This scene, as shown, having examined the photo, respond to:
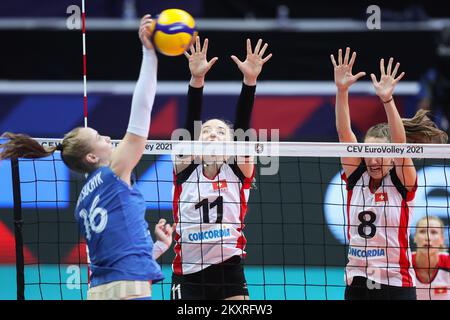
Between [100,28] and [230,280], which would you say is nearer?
[230,280]

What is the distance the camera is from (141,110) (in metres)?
5.11

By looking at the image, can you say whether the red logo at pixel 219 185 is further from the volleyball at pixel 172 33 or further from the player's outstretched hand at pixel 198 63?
the volleyball at pixel 172 33

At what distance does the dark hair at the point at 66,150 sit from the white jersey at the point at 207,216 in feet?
5.20

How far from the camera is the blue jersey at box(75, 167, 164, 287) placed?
204 inches

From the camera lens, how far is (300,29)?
1459 cm

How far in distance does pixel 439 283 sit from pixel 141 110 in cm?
474

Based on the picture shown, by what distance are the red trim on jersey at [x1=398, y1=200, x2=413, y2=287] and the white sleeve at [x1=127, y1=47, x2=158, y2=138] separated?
2427 millimetres

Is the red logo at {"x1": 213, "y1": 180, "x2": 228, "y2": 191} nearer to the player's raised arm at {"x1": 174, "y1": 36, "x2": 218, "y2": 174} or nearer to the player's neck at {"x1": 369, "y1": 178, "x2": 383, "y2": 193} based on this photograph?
the player's raised arm at {"x1": 174, "y1": 36, "x2": 218, "y2": 174}

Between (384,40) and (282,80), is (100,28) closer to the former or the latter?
(282,80)

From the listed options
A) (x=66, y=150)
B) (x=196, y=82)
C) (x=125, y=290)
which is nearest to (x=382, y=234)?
(x=196, y=82)

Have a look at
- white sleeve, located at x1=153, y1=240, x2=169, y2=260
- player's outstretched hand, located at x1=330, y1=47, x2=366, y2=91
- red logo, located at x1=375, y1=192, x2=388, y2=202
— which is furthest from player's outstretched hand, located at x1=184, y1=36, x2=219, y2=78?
red logo, located at x1=375, y1=192, x2=388, y2=202

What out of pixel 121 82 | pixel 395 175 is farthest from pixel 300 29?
pixel 395 175
